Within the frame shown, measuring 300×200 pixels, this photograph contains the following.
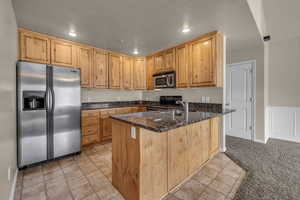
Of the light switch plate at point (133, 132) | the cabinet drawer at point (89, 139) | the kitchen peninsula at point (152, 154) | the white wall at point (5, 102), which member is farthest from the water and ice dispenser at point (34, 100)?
the light switch plate at point (133, 132)

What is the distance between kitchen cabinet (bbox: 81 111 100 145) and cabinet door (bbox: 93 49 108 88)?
2.49 feet

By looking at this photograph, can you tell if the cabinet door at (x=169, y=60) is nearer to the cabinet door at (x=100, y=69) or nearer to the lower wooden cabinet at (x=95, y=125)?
the cabinet door at (x=100, y=69)

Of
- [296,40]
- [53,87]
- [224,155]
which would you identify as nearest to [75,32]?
[53,87]

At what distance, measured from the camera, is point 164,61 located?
12.1ft

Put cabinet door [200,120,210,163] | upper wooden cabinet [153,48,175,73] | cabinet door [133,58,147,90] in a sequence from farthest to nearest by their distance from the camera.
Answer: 1. cabinet door [133,58,147,90]
2. upper wooden cabinet [153,48,175,73]
3. cabinet door [200,120,210,163]

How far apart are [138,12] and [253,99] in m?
3.56

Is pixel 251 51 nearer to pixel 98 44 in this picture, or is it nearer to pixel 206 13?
pixel 206 13

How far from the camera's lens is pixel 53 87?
2.43 m

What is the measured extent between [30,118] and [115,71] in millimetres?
2242

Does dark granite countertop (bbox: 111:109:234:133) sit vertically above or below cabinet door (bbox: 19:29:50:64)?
below

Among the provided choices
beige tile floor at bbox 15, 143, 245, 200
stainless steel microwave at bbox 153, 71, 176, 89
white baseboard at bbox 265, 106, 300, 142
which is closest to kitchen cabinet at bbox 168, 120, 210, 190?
beige tile floor at bbox 15, 143, 245, 200

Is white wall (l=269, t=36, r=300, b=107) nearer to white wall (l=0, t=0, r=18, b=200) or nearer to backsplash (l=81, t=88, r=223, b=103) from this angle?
backsplash (l=81, t=88, r=223, b=103)

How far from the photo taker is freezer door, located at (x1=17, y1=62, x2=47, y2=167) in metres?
2.14

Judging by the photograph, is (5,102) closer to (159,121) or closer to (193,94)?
(159,121)
